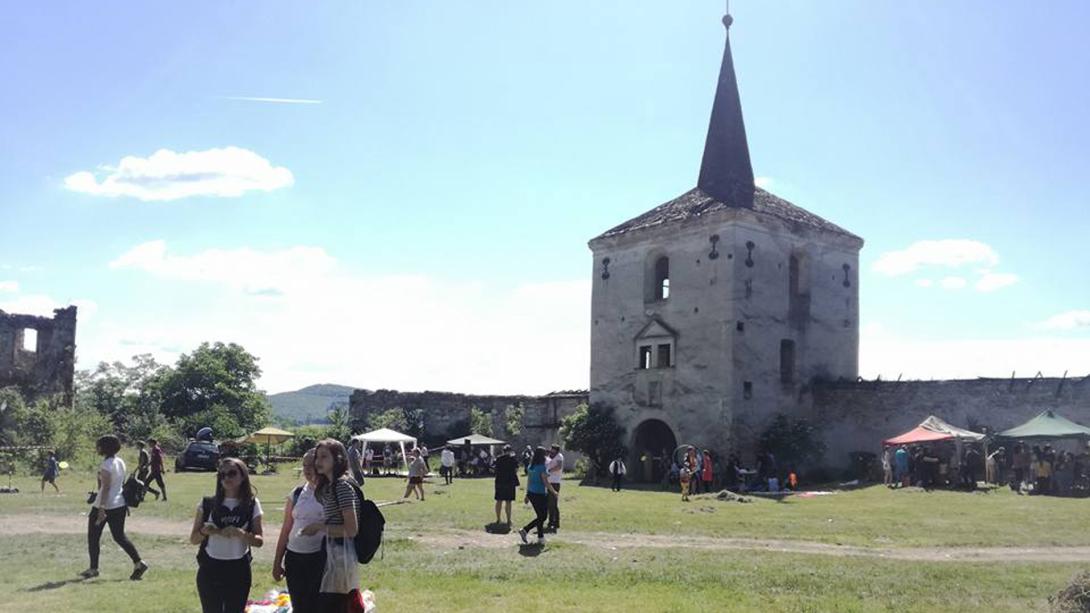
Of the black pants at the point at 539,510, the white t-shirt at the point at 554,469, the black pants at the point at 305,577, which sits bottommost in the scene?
the black pants at the point at 539,510

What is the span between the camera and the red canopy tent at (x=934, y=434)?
27562 mm

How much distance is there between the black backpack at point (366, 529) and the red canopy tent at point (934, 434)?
80.7 feet

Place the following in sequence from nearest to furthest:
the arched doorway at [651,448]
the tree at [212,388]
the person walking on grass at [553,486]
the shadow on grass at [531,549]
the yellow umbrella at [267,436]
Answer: the shadow on grass at [531,549] < the person walking on grass at [553,486] < the arched doorway at [651,448] < the yellow umbrella at [267,436] < the tree at [212,388]

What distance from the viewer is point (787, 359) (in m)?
34.4

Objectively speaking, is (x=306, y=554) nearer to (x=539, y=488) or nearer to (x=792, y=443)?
(x=539, y=488)

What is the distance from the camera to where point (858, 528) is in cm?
1709

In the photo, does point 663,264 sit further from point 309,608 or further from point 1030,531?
point 309,608

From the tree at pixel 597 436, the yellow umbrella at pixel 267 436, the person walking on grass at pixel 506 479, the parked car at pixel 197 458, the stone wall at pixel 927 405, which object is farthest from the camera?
the yellow umbrella at pixel 267 436

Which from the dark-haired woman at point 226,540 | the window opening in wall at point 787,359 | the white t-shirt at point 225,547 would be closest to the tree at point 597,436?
the window opening in wall at point 787,359

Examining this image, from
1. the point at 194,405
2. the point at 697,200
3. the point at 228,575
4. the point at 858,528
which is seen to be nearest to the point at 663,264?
the point at 697,200

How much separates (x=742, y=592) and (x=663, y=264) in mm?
26747

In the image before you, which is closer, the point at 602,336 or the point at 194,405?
the point at 602,336

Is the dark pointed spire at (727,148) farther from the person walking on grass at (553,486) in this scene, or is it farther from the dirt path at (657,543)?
the dirt path at (657,543)

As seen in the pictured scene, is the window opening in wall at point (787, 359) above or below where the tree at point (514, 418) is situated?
above
